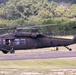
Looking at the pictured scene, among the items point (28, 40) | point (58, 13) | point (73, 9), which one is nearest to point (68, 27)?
point (58, 13)

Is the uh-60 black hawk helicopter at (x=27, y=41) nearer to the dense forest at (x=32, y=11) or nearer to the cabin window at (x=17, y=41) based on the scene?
the cabin window at (x=17, y=41)

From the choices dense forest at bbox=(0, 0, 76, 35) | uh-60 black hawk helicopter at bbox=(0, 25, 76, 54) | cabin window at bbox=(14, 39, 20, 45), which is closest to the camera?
uh-60 black hawk helicopter at bbox=(0, 25, 76, 54)

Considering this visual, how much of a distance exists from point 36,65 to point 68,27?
58875mm

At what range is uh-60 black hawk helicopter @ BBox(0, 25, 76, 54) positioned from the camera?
32156mm

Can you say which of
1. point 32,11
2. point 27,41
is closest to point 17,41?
point 27,41

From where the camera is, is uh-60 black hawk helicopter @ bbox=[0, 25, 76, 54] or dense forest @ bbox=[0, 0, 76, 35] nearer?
uh-60 black hawk helicopter @ bbox=[0, 25, 76, 54]

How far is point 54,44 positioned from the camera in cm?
3225

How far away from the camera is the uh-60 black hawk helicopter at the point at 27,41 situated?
105 feet

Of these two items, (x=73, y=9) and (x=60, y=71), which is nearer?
(x=60, y=71)

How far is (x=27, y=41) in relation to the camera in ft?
107

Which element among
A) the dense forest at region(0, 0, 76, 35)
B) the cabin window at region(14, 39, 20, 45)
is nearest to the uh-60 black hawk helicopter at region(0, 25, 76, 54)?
the cabin window at region(14, 39, 20, 45)

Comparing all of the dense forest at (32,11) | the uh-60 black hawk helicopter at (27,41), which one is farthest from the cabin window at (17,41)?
the dense forest at (32,11)

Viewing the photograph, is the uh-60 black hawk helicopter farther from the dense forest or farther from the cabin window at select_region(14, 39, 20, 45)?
the dense forest

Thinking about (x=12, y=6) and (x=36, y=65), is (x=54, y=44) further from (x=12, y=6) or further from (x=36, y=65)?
(x=12, y=6)
